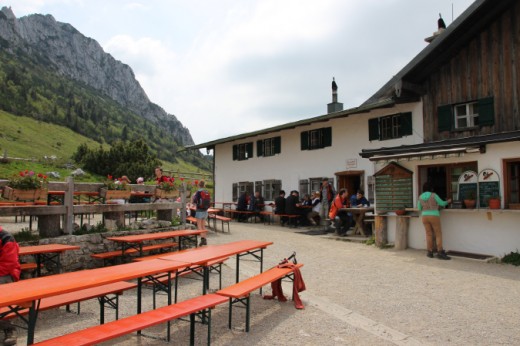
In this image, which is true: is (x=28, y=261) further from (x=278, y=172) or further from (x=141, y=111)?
(x=141, y=111)

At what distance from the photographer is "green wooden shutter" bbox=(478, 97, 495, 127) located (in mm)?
10500

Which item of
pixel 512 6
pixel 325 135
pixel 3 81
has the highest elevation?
pixel 3 81

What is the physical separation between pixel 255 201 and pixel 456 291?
1256cm

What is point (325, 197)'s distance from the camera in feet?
52.2

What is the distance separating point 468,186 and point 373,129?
17.2 feet

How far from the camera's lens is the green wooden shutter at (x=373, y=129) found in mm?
14453

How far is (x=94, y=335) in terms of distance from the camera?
3266mm

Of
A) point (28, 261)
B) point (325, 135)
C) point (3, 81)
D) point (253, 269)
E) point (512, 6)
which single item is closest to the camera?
point (28, 261)

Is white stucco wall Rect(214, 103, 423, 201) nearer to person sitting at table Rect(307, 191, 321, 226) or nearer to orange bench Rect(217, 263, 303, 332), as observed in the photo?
person sitting at table Rect(307, 191, 321, 226)

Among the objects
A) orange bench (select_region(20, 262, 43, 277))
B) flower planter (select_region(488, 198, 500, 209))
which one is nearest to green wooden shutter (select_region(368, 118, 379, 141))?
flower planter (select_region(488, 198, 500, 209))

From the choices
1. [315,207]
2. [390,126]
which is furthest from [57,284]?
[315,207]

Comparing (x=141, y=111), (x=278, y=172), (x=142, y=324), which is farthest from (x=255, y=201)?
(x=141, y=111)

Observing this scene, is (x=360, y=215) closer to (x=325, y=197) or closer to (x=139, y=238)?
(x=325, y=197)

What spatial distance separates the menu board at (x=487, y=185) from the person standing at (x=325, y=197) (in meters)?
6.73
